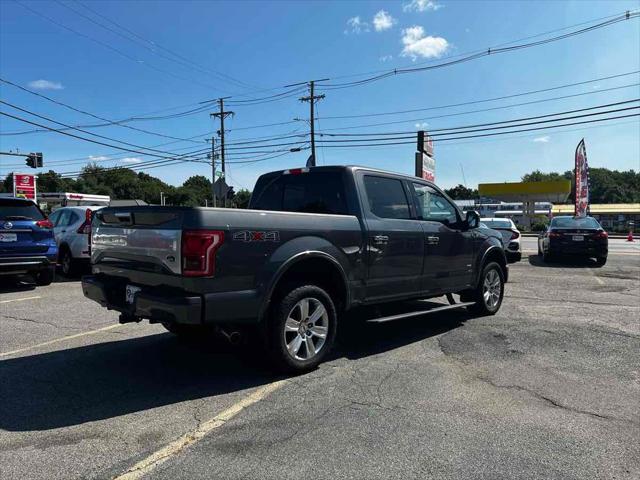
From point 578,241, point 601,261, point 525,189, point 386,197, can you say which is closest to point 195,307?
point 386,197

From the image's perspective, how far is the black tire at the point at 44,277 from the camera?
405 inches

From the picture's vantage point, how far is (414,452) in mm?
3260

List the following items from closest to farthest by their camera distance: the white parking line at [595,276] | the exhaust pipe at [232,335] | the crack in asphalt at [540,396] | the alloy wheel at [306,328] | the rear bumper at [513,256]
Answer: the crack in asphalt at [540,396] < the exhaust pipe at [232,335] < the alloy wheel at [306,328] < the white parking line at [595,276] < the rear bumper at [513,256]

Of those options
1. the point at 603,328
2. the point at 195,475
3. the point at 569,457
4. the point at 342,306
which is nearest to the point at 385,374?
the point at 342,306

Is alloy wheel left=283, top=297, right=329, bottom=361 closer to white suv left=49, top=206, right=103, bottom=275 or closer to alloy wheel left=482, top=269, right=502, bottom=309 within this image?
alloy wheel left=482, top=269, right=502, bottom=309

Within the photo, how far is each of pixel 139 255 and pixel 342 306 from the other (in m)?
2.01

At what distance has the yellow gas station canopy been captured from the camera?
4906 cm

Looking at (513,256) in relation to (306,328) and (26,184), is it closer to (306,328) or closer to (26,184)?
(306,328)

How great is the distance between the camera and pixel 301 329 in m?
4.72

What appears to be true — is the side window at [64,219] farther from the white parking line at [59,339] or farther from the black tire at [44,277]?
the white parking line at [59,339]

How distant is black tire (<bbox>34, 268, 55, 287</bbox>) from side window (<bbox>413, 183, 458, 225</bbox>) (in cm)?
773

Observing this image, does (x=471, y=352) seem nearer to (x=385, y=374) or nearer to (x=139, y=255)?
(x=385, y=374)

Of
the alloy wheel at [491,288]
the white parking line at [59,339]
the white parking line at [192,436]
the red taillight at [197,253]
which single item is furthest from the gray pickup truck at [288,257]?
the white parking line at [59,339]

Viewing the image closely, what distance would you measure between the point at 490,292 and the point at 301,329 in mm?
3989
